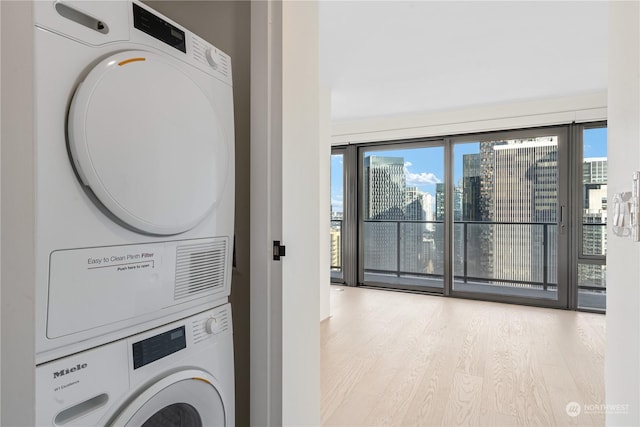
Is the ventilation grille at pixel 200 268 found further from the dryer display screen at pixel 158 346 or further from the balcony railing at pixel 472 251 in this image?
the balcony railing at pixel 472 251

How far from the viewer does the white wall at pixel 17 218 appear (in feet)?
2.15

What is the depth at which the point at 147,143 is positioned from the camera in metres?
0.89

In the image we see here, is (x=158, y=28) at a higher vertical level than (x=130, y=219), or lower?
higher

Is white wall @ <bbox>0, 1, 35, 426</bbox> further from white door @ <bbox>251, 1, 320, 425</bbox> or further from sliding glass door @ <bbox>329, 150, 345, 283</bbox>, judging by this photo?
sliding glass door @ <bbox>329, 150, 345, 283</bbox>

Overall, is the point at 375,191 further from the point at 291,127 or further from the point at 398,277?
the point at 291,127

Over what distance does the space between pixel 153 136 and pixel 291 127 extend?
0.53 metres

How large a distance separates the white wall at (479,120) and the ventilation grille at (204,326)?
4198 millimetres

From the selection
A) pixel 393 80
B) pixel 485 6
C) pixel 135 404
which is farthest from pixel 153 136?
pixel 393 80

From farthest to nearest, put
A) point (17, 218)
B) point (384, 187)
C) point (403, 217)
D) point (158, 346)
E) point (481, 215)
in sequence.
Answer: point (384, 187) → point (403, 217) → point (481, 215) → point (158, 346) → point (17, 218)

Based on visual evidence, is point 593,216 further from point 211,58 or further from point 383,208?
point 211,58

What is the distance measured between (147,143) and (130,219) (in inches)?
7.5

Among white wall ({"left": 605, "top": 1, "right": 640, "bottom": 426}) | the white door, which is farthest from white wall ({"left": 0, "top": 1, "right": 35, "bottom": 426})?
white wall ({"left": 605, "top": 1, "right": 640, "bottom": 426})

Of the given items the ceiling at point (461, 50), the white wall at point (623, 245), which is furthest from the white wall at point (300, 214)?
the ceiling at point (461, 50)

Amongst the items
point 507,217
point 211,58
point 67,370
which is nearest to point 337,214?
point 507,217
